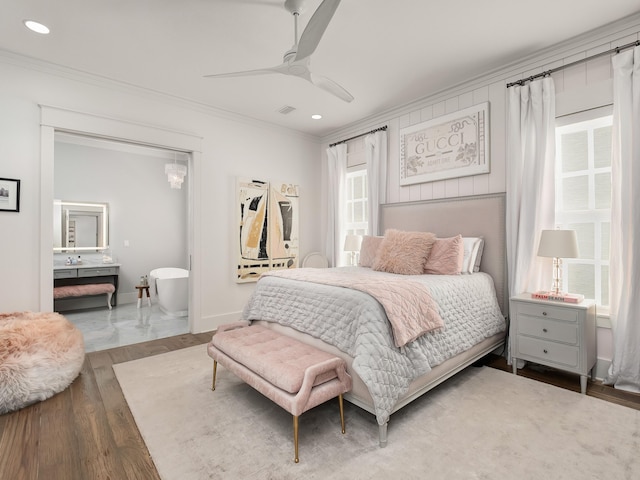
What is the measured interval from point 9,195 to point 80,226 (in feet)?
9.59

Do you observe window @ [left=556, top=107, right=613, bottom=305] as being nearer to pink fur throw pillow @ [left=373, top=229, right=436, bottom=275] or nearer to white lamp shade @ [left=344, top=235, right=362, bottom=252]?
pink fur throw pillow @ [left=373, top=229, right=436, bottom=275]

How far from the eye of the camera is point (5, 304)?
2896 mm

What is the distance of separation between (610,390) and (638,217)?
1.31 m

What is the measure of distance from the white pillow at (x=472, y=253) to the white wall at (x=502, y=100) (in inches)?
22.2

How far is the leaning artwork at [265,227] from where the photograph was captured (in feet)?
14.5

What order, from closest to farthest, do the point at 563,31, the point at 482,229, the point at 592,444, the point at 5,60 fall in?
the point at 592,444 → the point at 563,31 → the point at 5,60 → the point at 482,229

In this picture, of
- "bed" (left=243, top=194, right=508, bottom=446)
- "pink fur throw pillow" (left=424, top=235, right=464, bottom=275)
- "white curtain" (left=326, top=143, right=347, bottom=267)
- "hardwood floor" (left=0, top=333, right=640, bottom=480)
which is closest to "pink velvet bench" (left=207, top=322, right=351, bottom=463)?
"bed" (left=243, top=194, right=508, bottom=446)

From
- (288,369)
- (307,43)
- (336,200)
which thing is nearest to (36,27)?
(307,43)

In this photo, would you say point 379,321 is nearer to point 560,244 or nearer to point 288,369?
point 288,369

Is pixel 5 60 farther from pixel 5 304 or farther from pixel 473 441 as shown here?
pixel 473 441

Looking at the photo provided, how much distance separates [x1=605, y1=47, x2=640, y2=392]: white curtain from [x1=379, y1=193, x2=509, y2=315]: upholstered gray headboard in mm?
815

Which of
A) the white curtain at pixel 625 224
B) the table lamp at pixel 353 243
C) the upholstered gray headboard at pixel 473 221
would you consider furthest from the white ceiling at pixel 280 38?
the table lamp at pixel 353 243

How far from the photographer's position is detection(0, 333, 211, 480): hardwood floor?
5.24 feet

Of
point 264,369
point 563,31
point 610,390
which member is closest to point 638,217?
point 610,390
